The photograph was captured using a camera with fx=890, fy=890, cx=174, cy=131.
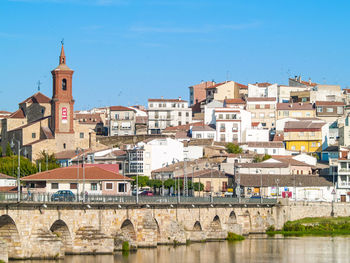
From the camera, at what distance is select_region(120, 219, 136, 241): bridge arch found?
2761 inches

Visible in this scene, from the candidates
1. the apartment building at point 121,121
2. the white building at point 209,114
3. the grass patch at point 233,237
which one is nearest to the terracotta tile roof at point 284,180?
the grass patch at point 233,237

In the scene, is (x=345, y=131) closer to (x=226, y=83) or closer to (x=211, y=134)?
(x=211, y=134)

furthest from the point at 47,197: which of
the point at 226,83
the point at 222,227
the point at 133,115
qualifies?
the point at 226,83

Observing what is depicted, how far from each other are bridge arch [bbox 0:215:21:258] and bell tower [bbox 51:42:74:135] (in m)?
84.2

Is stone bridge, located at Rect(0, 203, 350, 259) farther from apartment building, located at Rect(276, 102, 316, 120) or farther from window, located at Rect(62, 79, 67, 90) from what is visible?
apartment building, located at Rect(276, 102, 316, 120)

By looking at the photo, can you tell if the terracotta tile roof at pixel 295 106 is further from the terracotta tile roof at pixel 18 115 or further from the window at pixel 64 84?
the terracotta tile roof at pixel 18 115

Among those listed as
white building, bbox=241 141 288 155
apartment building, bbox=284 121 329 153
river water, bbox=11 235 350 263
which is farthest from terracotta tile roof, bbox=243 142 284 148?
river water, bbox=11 235 350 263

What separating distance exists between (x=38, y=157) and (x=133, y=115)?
35680 millimetres

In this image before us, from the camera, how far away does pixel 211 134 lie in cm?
15750

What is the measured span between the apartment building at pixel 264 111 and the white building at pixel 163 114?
13876 mm

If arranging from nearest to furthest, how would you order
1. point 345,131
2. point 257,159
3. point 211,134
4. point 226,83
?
point 257,159 < point 345,131 < point 211,134 < point 226,83

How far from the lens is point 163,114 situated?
6762 inches

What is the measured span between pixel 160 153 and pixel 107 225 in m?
72.3

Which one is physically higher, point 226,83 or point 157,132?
point 226,83
